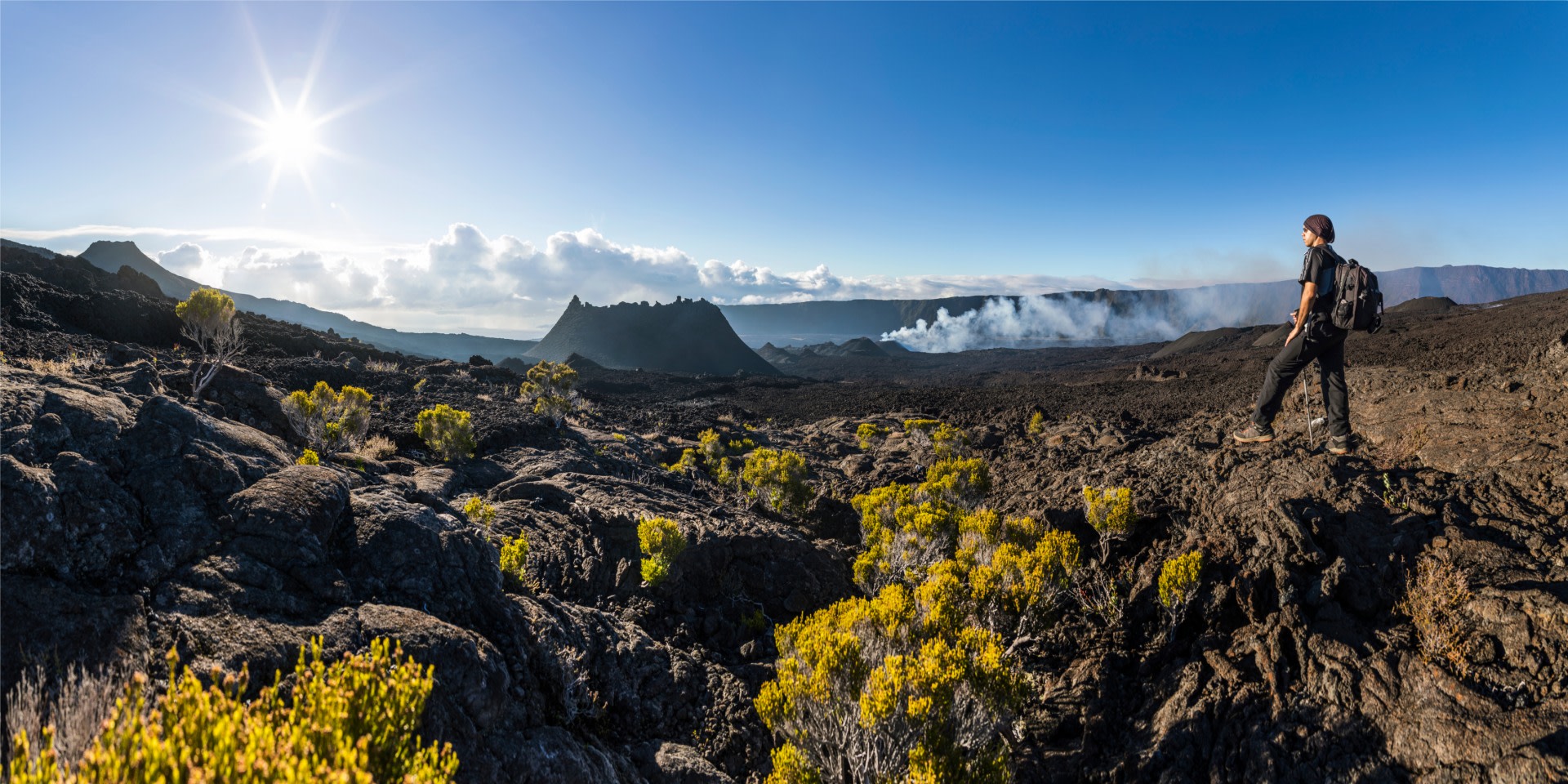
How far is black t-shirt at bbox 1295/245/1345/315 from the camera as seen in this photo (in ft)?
16.6

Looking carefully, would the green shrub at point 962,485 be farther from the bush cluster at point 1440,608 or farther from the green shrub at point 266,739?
the green shrub at point 266,739

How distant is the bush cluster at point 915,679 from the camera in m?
3.39

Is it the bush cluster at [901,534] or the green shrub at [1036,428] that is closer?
the bush cluster at [901,534]

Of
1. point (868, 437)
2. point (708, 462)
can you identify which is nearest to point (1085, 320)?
point (868, 437)

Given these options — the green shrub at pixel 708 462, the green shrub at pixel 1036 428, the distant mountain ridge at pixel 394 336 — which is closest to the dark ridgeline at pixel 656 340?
the distant mountain ridge at pixel 394 336

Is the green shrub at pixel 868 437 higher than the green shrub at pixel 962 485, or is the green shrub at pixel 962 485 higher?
the green shrub at pixel 962 485

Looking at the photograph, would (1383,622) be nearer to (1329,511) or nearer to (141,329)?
(1329,511)

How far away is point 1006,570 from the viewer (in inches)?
212

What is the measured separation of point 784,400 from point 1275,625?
41791 mm

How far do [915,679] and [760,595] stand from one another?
4.35 meters

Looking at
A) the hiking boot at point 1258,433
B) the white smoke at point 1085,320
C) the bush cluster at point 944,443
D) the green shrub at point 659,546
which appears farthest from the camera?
the white smoke at point 1085,320

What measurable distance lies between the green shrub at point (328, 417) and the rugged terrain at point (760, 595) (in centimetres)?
341

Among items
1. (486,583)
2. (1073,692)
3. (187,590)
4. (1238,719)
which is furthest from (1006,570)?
(187,590)

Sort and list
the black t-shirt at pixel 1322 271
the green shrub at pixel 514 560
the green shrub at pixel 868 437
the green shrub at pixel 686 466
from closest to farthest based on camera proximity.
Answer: the black t-shirt at pixel 1322 271 → the green shrub at pixel 514 560 → the green shrub at pixel 686 466 → the green shrub at pixel 868 437
